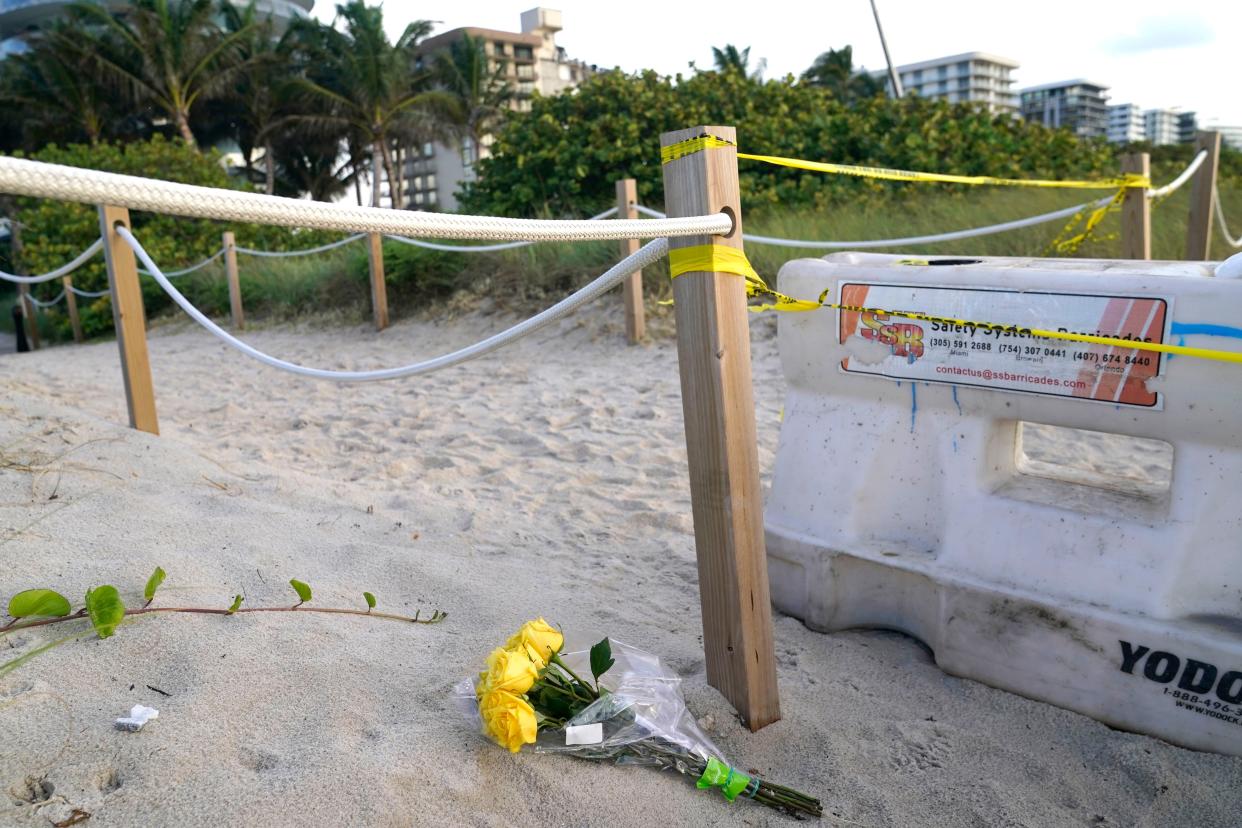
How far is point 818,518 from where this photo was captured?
7.82ft

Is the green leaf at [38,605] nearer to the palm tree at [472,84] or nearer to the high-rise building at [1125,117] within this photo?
the palm tree at [472,84]

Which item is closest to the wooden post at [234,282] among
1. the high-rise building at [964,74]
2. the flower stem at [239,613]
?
the flower stem at [239,613]

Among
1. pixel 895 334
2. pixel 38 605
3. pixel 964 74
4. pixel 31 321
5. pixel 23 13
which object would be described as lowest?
pixel 38 605

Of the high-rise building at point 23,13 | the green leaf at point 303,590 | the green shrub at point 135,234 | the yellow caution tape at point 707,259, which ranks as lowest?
the green leaf at point 303,590

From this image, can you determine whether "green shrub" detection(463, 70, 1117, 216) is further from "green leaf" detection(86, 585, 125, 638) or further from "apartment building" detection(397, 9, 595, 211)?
"apartment building" detection(397, 9, 595, 211)

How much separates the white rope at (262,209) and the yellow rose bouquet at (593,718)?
0.75 metres

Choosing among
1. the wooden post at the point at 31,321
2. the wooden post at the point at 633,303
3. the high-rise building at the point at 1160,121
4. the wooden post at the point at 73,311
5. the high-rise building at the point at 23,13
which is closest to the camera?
the wooden post at the point at 633,303

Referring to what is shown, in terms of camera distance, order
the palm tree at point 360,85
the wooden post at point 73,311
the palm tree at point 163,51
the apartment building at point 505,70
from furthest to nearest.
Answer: the apartment building at point 505,70
the palm tree at point 360,85
the palm tree at point 163,51
the wooden post at point 73,311

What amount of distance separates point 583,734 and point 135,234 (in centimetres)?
1494

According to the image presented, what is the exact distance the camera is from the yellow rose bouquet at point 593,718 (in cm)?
154

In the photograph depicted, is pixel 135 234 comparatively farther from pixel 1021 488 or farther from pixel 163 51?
pixel 1021 488

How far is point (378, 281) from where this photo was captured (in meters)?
8.57

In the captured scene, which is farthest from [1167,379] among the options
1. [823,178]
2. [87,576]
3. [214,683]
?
[823,178]

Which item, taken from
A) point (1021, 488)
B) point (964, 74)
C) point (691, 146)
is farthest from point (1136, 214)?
point (964, 74)
